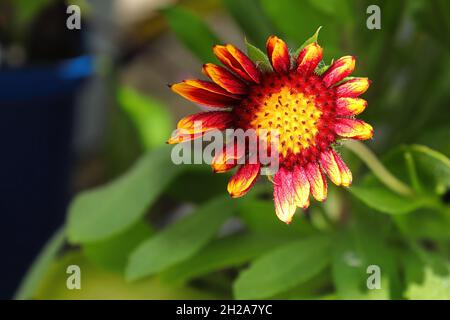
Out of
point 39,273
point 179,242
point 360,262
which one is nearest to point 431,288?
point 360,262

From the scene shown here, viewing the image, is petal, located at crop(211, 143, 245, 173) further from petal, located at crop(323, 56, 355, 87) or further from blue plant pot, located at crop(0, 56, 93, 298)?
blue plant pot, located at crop(0, 56, 93, 298)

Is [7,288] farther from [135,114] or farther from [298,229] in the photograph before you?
[298,229]

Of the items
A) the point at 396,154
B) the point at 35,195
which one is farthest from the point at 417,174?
the point at 35,195

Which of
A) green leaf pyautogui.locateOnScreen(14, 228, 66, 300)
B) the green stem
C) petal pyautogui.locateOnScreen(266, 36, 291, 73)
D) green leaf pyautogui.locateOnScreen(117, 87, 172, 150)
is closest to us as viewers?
petal pyautogui.locateOnScreen(266, 36, 291, 73)

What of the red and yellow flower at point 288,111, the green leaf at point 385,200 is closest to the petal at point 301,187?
the red and yellow flower at point 288,111

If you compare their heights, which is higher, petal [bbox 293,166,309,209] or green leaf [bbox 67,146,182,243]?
green leaf [bbox 67,146,182,243]

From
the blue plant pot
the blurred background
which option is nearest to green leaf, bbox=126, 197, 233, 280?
the blurred background
